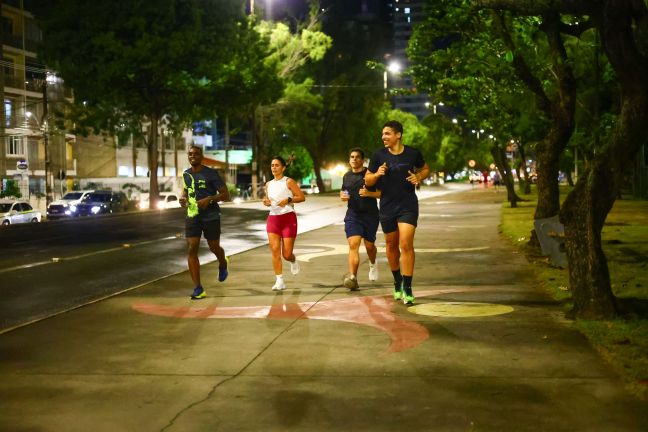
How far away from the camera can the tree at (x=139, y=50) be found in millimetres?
42812

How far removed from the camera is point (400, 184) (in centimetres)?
923

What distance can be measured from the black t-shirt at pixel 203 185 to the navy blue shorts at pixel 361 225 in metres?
1.69

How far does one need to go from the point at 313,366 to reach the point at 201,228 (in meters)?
4.29

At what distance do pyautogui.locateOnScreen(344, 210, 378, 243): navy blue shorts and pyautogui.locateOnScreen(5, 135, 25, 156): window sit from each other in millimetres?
49341

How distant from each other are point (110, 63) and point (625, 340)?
3902cm

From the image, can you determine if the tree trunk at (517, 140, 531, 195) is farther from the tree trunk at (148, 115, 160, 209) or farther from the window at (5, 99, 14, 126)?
the window at (5, 99, 14, 126)

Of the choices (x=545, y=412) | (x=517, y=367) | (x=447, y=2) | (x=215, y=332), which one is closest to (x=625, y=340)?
(x=517, y=367)

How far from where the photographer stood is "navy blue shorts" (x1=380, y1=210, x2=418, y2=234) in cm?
921

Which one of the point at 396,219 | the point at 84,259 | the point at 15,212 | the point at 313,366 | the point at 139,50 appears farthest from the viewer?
the point at 139,50

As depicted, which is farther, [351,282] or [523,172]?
[523,172]

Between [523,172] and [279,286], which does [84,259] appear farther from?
[523,172]

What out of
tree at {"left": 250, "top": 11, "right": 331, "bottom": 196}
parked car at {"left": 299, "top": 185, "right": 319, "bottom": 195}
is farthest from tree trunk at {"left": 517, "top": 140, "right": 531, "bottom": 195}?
parked car at {"left": 299, "top": 185, "right": 319, "bottom": 195}

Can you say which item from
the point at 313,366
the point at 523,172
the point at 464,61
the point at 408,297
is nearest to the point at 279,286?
the point at 408,297

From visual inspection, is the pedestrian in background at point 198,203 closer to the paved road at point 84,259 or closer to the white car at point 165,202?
the paved road at point 84,259
